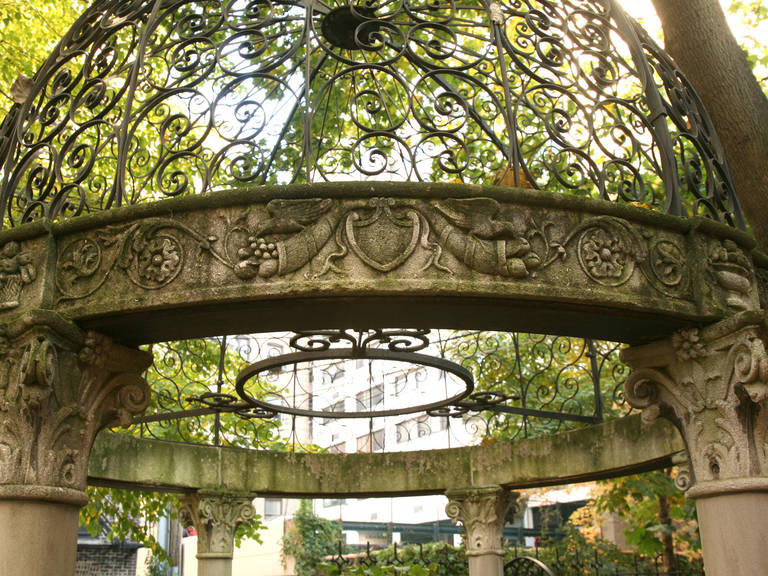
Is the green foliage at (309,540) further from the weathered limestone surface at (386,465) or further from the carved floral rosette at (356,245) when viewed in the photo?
the carved floral rosette at (356,245)

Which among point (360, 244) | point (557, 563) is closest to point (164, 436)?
point (557, 563)

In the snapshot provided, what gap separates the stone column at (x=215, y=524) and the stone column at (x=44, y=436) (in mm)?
5212

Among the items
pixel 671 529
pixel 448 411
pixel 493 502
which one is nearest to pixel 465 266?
pixel 448 411

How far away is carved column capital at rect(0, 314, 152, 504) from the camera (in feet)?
16.9

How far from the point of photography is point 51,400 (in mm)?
5344

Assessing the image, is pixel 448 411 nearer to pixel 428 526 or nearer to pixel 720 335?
pixel 720 335

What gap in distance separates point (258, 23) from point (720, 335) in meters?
4.06

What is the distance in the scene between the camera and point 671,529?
14398mm

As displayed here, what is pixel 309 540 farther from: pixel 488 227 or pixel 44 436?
pixel 488 227

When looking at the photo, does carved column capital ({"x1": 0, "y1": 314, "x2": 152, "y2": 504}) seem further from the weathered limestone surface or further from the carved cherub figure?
the weathered limestone surface

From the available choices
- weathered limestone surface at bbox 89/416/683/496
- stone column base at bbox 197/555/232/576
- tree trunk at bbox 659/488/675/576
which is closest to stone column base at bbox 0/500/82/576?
weathered limestone surface at bbox 89/416/683/496

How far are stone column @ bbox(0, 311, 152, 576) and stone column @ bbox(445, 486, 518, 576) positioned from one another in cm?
644

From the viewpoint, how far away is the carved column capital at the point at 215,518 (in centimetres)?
1055

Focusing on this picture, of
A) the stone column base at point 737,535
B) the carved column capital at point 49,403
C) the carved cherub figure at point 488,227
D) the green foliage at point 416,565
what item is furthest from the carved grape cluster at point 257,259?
the green foliage at point 416,565
